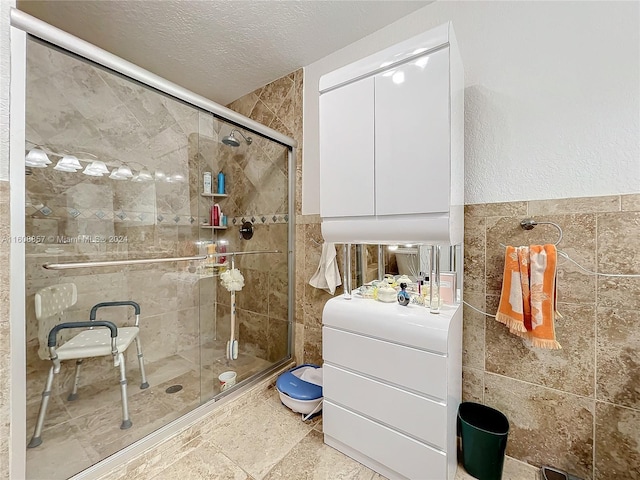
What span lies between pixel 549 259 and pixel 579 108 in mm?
694

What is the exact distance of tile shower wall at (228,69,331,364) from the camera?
204cm

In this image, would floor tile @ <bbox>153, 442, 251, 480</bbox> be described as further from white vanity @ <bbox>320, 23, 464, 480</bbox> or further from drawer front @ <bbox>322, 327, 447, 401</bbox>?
drawer front @ <bbox>322, 327, 447, 401</bbox>

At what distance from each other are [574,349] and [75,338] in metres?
2.42

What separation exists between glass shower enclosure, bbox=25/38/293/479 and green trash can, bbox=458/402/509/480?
4.47 feet

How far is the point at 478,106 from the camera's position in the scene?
1.38 metres

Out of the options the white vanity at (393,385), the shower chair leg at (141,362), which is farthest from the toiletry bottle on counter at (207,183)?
the white vanity at (393,385)

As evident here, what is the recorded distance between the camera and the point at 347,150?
4.44ft

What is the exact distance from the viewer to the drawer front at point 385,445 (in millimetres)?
1074

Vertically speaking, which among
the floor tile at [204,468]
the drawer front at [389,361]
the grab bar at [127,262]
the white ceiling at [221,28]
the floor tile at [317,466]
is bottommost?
the floor tile at [317,466]

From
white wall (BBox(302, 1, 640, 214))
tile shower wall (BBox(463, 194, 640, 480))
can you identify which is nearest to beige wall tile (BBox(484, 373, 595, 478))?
tile shower wall (BBox(463, 194, 640, 480))

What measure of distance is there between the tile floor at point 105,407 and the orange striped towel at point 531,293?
1.71 metres

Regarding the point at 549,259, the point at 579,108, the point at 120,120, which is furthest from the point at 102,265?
the point at 579,108

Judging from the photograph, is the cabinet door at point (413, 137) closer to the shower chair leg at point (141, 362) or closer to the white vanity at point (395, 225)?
the white vanity at point (395, 225)

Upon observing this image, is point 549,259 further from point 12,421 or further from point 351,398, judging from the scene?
point 12,421
